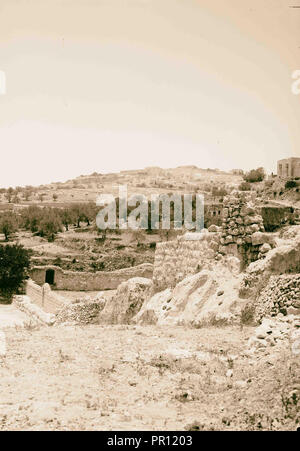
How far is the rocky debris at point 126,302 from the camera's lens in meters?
12.4

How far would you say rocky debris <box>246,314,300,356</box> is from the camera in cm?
647

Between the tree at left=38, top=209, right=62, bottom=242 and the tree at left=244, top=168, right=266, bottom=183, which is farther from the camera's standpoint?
the tree at left=244, top=168, right=266, bottom=183

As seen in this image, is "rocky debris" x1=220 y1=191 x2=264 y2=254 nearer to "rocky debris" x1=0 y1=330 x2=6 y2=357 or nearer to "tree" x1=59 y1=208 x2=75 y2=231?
"rocky debris" x1=0 y1=330 x2=6 y2=357

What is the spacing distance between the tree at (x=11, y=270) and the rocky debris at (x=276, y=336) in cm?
2123

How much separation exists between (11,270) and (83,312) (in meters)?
14.9

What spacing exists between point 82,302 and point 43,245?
99.4 feet

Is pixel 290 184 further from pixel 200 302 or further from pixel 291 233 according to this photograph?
pixel 200 302

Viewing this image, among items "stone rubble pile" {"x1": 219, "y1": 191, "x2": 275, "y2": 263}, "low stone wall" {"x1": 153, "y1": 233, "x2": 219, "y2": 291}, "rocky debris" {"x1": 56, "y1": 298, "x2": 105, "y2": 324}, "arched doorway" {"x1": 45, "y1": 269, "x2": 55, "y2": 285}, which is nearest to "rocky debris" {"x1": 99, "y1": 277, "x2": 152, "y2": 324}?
"low stone wall" {"x1": 153, "y1": 233, "x2": 219, "y2": 291}

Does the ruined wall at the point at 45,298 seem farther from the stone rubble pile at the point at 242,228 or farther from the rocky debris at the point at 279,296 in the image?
the rocky debris at the point at 279,296

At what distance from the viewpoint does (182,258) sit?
12336 millimetres

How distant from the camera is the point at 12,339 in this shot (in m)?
8.60

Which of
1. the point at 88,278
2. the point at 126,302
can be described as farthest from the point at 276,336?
the point at 88,278

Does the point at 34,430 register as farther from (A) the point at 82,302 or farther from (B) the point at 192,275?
(A) the point at 82,302

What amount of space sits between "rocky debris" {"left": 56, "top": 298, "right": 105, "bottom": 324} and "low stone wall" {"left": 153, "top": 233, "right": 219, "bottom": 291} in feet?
7.74
